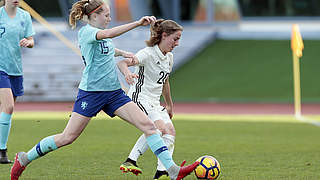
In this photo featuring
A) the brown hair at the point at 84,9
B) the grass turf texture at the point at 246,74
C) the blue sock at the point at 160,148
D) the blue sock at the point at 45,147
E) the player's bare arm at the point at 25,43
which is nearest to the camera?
the blue sock at the point at 160,148

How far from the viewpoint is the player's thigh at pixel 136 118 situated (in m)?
7.20

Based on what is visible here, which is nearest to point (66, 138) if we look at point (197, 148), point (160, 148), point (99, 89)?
point (99, 89)

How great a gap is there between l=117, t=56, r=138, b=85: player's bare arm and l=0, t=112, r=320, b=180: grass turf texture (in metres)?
1.42

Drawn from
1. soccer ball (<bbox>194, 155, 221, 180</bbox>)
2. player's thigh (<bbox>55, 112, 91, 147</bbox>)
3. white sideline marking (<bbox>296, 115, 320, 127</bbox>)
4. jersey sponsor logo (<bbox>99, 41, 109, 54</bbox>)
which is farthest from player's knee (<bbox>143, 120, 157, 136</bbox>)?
white sideline marking (<bbox>296, 115, 320, 127</bbox>)

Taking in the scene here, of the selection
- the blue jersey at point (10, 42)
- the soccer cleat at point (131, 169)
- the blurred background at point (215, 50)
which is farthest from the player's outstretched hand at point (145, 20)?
the blurred background at point (215, 50)

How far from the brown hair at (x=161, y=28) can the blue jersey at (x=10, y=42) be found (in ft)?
7.29

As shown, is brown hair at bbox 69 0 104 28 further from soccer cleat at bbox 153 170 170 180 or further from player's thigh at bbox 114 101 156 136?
soccer cleat at bbox 153 170 170 180

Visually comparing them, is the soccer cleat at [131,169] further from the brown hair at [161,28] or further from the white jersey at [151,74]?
the brown hair at [161,28]

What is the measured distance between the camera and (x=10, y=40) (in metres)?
9.24

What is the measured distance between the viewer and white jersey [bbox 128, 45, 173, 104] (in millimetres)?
7984

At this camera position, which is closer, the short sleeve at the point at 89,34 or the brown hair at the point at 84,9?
the short sleeve at the point at 89,34

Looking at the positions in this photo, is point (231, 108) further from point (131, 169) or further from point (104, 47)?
point (104, 47)

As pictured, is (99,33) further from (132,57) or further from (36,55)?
(36,55)

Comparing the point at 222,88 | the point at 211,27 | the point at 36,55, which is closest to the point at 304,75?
the point at 222,88
